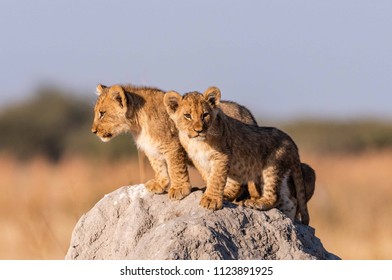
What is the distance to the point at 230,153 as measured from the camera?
1017 cm

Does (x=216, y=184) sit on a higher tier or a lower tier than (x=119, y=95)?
lower

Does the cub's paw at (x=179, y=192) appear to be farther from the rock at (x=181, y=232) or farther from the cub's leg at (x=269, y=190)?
the cub's leg at (x=269, y=190)

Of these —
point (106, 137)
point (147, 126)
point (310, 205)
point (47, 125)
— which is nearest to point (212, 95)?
point (147, 126)

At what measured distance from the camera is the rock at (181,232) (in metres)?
9.00

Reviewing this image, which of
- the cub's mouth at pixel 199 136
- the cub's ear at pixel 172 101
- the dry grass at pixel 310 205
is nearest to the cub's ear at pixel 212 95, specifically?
the cub's ear at pixel 172 101

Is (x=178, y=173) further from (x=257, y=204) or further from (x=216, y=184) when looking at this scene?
(x=257, y=204)

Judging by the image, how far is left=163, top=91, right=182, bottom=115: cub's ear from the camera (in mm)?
10000

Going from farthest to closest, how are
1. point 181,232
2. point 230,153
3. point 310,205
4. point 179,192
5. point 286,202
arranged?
point 310,205 < point 286,202 < point 230,153 < point 179,192 < point 181,232

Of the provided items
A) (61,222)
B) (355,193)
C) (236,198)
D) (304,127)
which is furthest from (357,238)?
(304,127)

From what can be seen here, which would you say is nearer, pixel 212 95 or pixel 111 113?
pixel 212 95

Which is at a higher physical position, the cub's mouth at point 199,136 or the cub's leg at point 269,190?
the cub's mouth at point 199,136

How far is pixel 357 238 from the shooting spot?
747 inches

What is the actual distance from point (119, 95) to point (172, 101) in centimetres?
60

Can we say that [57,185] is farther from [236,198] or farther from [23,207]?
[236,198]
